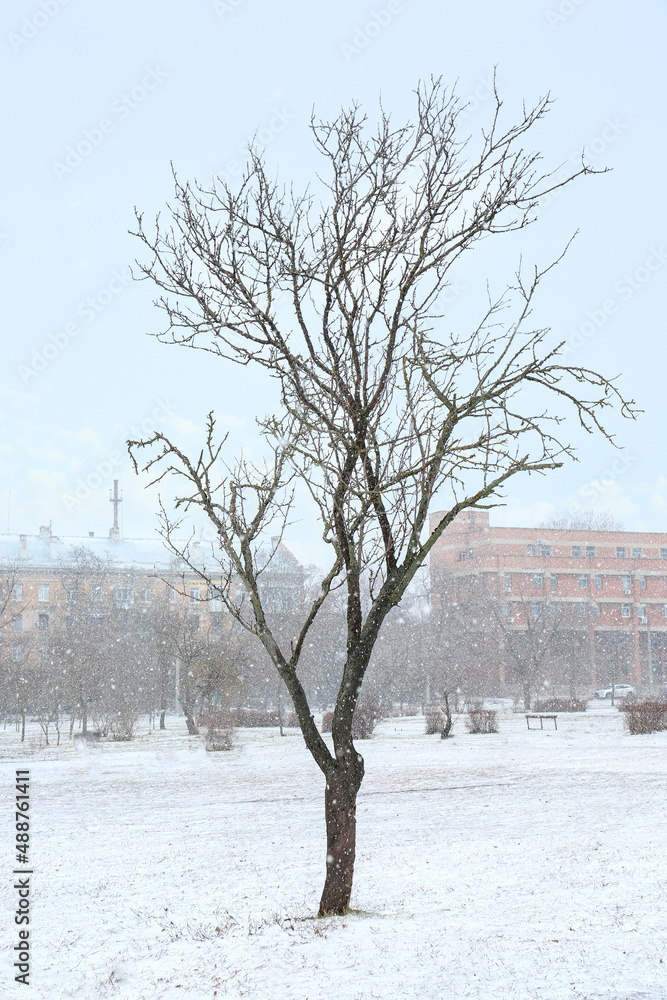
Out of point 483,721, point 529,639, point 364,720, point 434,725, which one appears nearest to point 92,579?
point 529,639

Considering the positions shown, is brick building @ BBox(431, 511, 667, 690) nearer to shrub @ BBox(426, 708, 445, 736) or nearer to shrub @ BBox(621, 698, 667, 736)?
shrub @ BBox(426, 708, 445, 736)

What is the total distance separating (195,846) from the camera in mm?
10648

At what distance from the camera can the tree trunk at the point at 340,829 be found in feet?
21.5

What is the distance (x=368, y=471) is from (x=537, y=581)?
188 feet

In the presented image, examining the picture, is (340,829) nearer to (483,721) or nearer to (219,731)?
(219,731)

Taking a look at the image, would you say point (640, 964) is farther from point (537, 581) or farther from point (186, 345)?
point (537, 581)

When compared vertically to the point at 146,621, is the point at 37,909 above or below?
below

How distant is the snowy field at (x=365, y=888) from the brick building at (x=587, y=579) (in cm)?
4320

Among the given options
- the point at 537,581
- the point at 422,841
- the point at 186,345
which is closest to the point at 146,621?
the point at 537,581

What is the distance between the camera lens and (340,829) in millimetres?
6547

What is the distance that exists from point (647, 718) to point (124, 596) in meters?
44.9

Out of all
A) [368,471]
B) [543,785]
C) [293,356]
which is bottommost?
[543,785]

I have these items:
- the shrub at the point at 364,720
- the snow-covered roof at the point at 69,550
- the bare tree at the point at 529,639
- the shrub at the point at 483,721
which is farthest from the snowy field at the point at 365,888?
the snow-covered roof at the point at 69,550

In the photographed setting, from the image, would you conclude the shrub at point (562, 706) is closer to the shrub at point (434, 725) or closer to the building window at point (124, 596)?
the shrub at point (434, 725)
